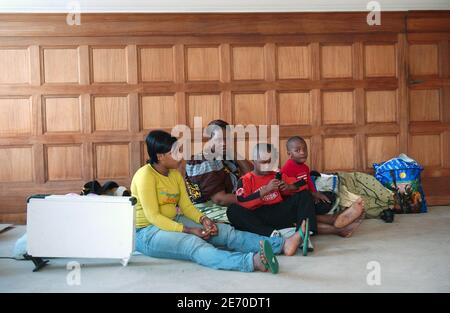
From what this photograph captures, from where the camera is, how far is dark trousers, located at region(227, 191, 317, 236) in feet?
10.4

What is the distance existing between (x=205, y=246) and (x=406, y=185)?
254 centimetres

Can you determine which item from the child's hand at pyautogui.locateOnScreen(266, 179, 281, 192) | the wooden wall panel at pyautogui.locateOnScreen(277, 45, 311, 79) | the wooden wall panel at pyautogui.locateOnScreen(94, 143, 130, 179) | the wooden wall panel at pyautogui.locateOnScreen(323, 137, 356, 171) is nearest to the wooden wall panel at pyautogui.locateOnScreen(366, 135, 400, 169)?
the wooden wall panel at pyautogui.locateOnScreen(323, 137, 356, 171)

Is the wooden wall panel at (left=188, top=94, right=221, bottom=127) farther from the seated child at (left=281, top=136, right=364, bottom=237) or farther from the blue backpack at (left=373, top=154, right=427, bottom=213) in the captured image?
the blue backpack at (left=373, top=154, right=427, bottom=213)

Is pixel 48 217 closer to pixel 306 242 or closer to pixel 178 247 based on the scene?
pixel 178 247

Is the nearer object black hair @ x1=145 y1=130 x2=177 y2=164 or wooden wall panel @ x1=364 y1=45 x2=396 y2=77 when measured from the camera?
black hair @ x1=145 y1=130 x2=177 y2=164

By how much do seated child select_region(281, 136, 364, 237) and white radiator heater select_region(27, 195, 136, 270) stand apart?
1362mm

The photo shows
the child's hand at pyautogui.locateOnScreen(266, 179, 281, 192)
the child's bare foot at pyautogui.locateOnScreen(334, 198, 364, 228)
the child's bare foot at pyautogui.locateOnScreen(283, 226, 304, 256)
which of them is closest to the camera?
the child's bare foot at pyautogui.locateOnScreen(283, 226, 304, 256)

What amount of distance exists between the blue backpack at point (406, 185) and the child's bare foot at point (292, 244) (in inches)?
75.8

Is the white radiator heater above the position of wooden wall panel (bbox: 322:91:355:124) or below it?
below

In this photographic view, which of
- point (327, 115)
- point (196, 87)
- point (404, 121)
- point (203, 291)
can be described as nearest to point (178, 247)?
point (203, 291)

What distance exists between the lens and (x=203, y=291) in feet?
7.71

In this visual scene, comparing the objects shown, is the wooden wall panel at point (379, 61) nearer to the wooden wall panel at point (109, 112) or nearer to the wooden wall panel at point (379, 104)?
the wooden wall panel at point (379, 104)
